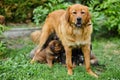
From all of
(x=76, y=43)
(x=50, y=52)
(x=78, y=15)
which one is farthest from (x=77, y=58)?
(x=78, y=15)

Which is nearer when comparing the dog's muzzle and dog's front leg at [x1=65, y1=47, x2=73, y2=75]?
the dog's muzzle

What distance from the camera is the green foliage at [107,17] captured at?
12.0 m

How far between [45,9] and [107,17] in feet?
6.15

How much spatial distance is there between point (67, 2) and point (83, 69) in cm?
475

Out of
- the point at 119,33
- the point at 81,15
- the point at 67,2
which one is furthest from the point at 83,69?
the point at 67,2

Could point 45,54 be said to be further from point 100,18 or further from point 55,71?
point 100,18

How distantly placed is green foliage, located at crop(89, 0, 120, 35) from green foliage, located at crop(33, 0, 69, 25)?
0.93 meters

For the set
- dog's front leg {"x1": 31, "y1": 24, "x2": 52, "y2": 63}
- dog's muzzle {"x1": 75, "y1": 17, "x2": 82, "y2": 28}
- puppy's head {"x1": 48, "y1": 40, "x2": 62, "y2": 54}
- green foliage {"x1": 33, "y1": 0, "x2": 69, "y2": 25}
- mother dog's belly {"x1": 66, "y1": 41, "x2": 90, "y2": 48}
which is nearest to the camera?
dog's muzzle {"x1": 75, "y1": 17, "x2": 82, "y2": 28}

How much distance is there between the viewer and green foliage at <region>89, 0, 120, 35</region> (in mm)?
11992

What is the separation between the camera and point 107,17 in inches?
489

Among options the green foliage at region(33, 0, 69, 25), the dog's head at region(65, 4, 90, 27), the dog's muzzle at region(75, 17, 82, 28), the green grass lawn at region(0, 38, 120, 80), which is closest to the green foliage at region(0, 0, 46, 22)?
the green foliage at region(33, 0, 69, 25)

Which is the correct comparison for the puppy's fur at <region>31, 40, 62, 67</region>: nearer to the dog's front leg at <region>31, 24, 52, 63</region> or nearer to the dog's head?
the dog's front leg at <region>31, 24, 52, 63</region>

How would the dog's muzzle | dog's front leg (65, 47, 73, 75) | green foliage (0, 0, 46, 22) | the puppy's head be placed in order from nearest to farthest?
the dog's muzzle → dog's front leg (65, 47, 73, 75) → the puppy's head → green foliage (0, 0, 46, 22)

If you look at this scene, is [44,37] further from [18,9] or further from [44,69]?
[18,9]
